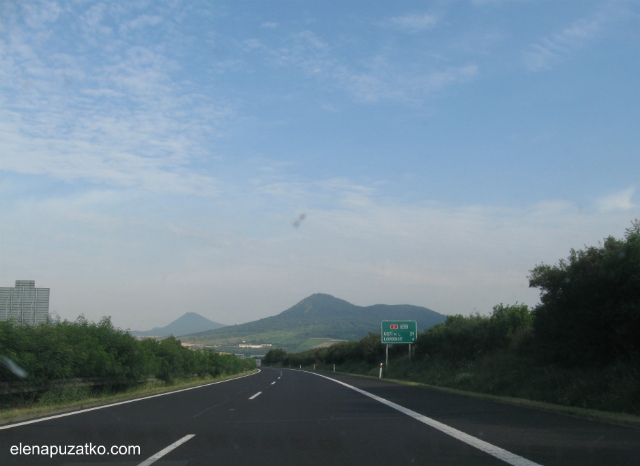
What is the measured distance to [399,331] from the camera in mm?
43531

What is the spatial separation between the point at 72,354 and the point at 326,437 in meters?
11.4

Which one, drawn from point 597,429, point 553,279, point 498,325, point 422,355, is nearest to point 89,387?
point 597,429

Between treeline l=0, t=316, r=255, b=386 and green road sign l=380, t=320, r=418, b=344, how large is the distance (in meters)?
20.9

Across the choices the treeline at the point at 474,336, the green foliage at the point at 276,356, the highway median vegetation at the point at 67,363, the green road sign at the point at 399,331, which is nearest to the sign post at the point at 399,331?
the green road sign at the point at 399,331

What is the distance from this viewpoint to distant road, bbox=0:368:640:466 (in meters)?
7.04

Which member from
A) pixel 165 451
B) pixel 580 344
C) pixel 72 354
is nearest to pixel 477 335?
pixel 580 344

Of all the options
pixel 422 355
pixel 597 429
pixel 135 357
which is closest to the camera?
pixel 597 429

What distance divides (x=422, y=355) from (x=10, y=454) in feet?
137

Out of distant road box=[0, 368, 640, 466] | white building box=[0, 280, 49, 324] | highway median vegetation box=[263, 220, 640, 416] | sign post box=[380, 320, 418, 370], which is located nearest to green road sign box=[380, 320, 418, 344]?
sign post box=[380, 320, 418, 370]

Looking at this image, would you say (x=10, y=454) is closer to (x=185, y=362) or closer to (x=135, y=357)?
(x=135, y=357)

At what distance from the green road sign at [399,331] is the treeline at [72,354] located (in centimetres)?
2094

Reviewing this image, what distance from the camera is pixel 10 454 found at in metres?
7.40

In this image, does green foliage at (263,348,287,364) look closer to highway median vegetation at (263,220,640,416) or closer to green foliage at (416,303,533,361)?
green foliage at (416,303,533,361)

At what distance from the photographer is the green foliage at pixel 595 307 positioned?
56.7 ft
